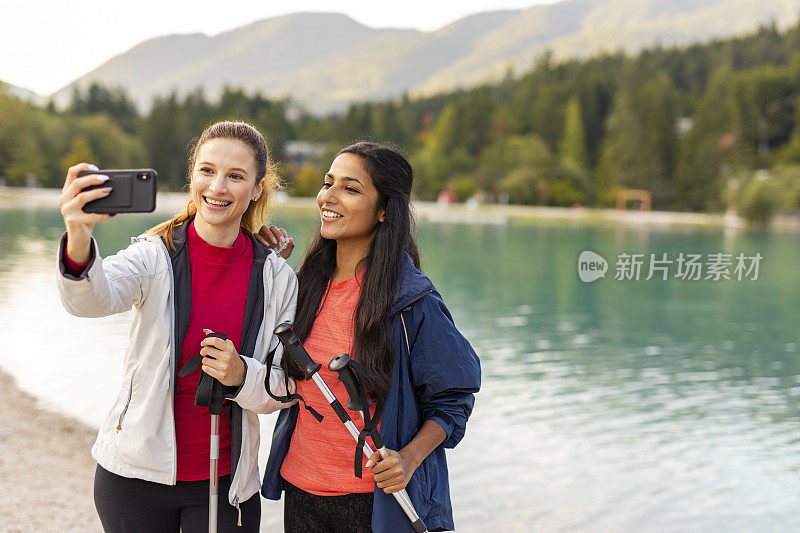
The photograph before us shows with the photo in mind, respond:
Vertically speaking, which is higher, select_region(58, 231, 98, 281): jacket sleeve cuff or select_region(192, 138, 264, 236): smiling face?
select_region(192, 138, 264, 236): smiling face

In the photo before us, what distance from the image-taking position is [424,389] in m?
2.45

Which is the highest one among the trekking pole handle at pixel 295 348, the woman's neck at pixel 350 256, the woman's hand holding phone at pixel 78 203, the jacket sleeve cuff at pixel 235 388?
the woman's hand holding phone at pixel 78 203

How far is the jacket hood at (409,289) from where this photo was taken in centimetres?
239

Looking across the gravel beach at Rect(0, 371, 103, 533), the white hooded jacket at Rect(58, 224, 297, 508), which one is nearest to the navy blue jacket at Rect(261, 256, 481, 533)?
the white hooded jacket at Rect(58, 224, 297, 508)

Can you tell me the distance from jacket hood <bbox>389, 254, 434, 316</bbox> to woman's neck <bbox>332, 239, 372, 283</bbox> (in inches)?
7.9

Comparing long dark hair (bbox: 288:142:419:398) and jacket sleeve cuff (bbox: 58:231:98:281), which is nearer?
jacket sleeve cuff (bbox: 58:231:98:281)

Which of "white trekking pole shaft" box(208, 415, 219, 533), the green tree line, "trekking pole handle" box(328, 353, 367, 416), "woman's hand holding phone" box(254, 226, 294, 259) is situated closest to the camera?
"trekking pole handle" box(328, 353, 367, 416)

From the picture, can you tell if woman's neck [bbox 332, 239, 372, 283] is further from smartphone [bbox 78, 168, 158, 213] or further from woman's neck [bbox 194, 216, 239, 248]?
smartphone [bbox 78, 168, 158, 213]

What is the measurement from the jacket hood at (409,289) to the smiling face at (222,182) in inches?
22.1

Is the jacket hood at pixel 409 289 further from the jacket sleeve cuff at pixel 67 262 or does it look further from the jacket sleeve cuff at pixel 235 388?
the jacket sleeve cuff at pixel 67 262

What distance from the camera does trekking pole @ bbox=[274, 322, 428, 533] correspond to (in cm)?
221

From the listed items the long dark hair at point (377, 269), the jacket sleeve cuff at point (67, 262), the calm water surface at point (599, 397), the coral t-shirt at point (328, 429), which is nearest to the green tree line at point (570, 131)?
the calm water surface at point (599, 397)

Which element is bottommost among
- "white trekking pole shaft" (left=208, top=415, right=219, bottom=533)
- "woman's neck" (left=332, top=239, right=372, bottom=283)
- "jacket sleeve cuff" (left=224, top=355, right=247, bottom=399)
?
"white trekking pole shaft" (left=208, top=415, right=219, bottom=533)

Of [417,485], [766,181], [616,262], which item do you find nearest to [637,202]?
[766,181]
